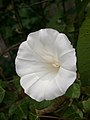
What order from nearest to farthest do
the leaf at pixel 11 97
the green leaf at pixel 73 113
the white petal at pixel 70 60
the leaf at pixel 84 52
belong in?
the white petal at pixel 70 60 → the leaf at pixel 84 52 → the green leaf at pixel 73 113 → the leaf at pixel 11 97

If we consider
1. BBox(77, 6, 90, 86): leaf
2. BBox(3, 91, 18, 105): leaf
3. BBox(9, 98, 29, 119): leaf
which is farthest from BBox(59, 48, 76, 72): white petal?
BBox(3, 91, 18, 105): leaf

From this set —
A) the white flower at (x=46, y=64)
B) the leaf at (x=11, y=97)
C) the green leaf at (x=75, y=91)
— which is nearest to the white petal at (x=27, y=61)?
the white flower at (x=46, y=64)

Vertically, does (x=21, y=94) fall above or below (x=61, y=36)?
below

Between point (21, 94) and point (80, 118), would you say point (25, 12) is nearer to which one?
point (21, 94)

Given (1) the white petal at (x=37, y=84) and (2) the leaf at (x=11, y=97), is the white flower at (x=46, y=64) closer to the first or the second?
(1) the white petal at (x=37, y=84)

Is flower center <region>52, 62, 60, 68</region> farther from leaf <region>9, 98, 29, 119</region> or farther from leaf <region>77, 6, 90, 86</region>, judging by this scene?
leaf <region>9, 98, 29, 119</region>

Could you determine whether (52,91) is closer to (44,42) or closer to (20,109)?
(44,42)

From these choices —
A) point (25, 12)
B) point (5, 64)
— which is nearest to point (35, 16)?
point (25, 12)

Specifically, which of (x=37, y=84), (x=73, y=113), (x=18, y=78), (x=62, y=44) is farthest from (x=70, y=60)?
(x=18, y=78)
